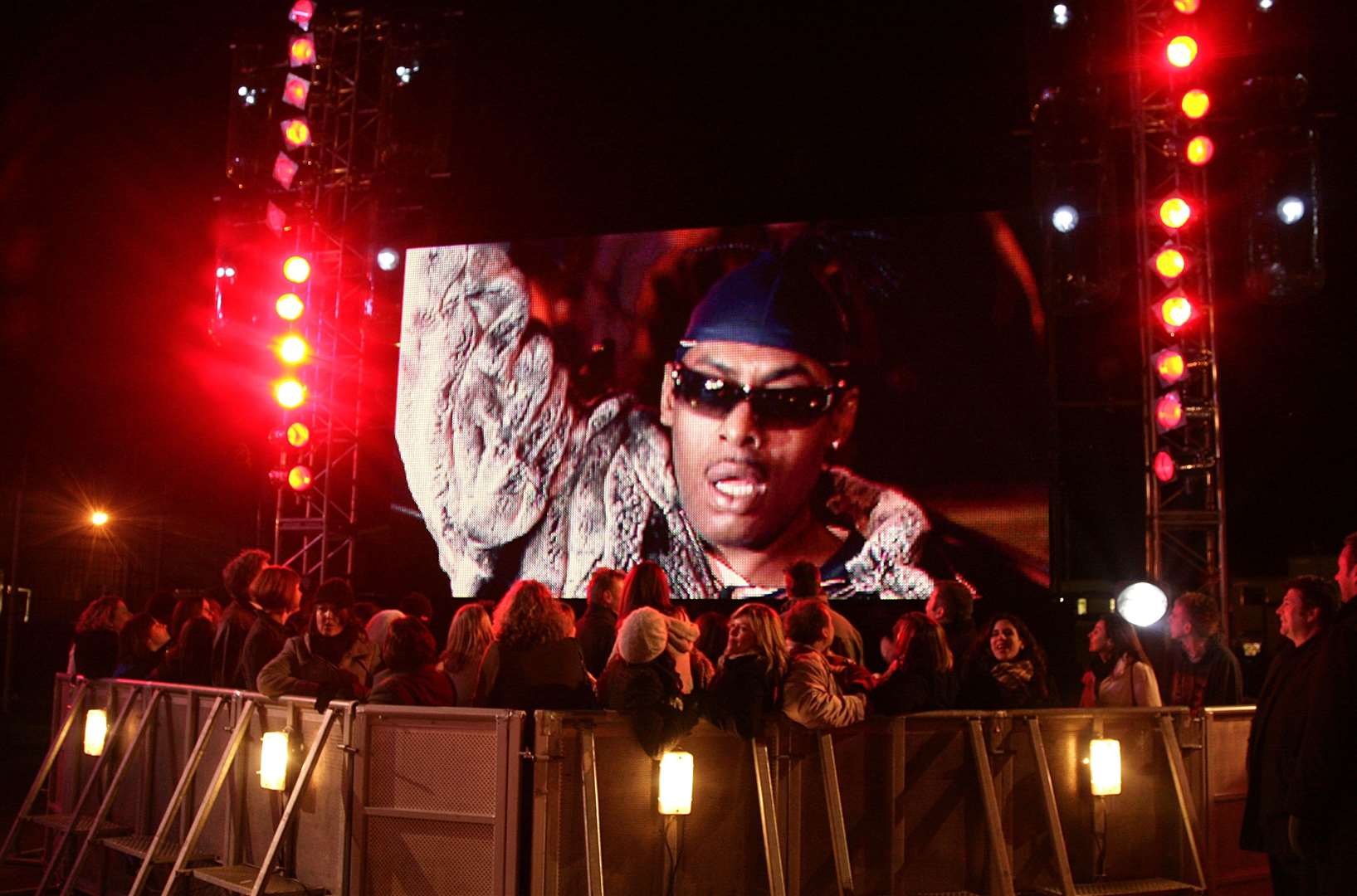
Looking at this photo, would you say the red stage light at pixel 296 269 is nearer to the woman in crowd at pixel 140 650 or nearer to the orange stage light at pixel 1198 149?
the woman in crowd at pixel 140 650

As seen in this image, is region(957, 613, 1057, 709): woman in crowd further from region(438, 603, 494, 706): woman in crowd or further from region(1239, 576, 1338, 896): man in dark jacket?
region(438, 603, 494, 706): woman in crowd

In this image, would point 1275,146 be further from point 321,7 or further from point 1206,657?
point 321,7

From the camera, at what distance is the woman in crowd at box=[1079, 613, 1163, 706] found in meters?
6.38

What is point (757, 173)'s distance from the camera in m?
12.2

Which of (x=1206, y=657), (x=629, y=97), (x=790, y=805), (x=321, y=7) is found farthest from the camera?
(x=629, y=97)

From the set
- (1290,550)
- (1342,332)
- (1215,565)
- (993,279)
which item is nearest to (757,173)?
(993,279)

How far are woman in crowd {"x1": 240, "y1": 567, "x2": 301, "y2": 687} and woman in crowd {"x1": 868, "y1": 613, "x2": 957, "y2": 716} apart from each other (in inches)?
120

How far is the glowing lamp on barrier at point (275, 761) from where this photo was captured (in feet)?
18.9

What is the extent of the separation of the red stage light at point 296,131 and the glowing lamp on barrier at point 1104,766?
923 cm

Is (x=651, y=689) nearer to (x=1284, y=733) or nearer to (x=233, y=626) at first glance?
(x=1284, y=733)

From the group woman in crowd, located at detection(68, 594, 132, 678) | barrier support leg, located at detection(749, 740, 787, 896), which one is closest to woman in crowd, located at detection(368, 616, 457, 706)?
barrier support leg, located at detection(749, 740, 787, 896)

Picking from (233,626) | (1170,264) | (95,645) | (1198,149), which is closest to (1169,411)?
(1170,264)

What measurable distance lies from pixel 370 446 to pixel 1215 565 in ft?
25.6

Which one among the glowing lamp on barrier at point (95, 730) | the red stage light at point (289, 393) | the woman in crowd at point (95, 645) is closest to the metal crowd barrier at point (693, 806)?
the glowing lamp on barrier at point (95, 730)
